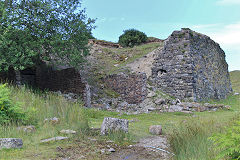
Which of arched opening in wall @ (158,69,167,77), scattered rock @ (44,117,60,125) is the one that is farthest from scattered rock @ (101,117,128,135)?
arched opening in wall @ (158,69,167,77)

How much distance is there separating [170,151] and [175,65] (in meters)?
13.0

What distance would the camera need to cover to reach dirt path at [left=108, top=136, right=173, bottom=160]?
6.01 meters

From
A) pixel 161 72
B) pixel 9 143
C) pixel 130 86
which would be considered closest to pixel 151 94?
pixel 130 86

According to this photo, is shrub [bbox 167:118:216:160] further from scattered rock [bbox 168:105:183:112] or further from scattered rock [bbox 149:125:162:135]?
scattered rock [bbox 168:105:183:112]

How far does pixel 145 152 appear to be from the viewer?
21.1ft

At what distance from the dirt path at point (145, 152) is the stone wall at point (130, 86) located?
10.7m

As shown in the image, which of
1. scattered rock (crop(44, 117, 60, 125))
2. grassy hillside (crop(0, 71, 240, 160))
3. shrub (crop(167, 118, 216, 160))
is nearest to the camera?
shrub (crop(167, 118, 216, 160))

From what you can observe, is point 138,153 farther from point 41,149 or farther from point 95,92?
point 95,92

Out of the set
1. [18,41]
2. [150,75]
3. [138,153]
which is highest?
[18,41]

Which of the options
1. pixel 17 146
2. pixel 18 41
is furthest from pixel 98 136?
pixel 18 41

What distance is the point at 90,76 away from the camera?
2092 cm

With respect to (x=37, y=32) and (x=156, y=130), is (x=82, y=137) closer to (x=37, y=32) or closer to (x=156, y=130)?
(x=156, y=130)

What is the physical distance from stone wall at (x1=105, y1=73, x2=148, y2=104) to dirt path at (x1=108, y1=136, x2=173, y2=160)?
1067cm

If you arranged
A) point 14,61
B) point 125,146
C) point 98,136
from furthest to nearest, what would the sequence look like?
point 14,61 → point 98,136 → point 125,146
